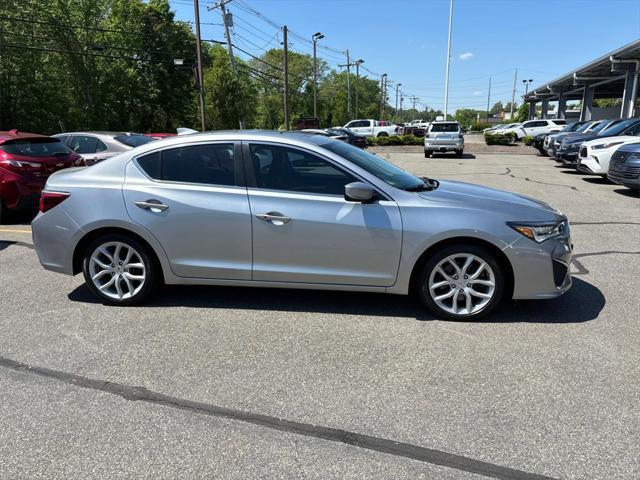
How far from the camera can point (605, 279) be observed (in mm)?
5359

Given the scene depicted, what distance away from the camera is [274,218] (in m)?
4.23

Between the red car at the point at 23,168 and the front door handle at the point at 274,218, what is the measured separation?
20.0 feet

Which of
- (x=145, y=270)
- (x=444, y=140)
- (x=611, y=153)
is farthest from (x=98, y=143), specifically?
(x=444, y=140)

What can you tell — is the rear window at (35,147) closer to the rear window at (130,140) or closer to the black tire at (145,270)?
the rear window at (130,140)

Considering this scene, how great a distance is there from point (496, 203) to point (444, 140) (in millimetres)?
21117

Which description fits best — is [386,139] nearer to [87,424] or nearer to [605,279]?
[605,279]

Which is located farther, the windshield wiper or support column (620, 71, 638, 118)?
support column (620, 71, 638, 118)

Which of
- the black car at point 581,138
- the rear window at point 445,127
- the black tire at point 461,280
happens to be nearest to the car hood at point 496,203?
the black tire at point 461,280

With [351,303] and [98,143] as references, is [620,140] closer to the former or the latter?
[351,303]

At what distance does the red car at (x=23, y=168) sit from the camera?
8.31m

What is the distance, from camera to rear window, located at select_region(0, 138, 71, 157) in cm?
852

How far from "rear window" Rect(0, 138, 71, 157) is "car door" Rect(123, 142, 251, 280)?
208 inches

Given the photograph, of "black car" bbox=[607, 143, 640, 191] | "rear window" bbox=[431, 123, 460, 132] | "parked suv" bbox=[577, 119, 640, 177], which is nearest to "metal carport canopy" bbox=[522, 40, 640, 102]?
"rear window" bbox=[431, 123, 460, 132]

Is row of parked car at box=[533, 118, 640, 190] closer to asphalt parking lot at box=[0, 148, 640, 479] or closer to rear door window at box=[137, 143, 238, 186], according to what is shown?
asphalt parking lot at box=[0, 148, 640, 479]
